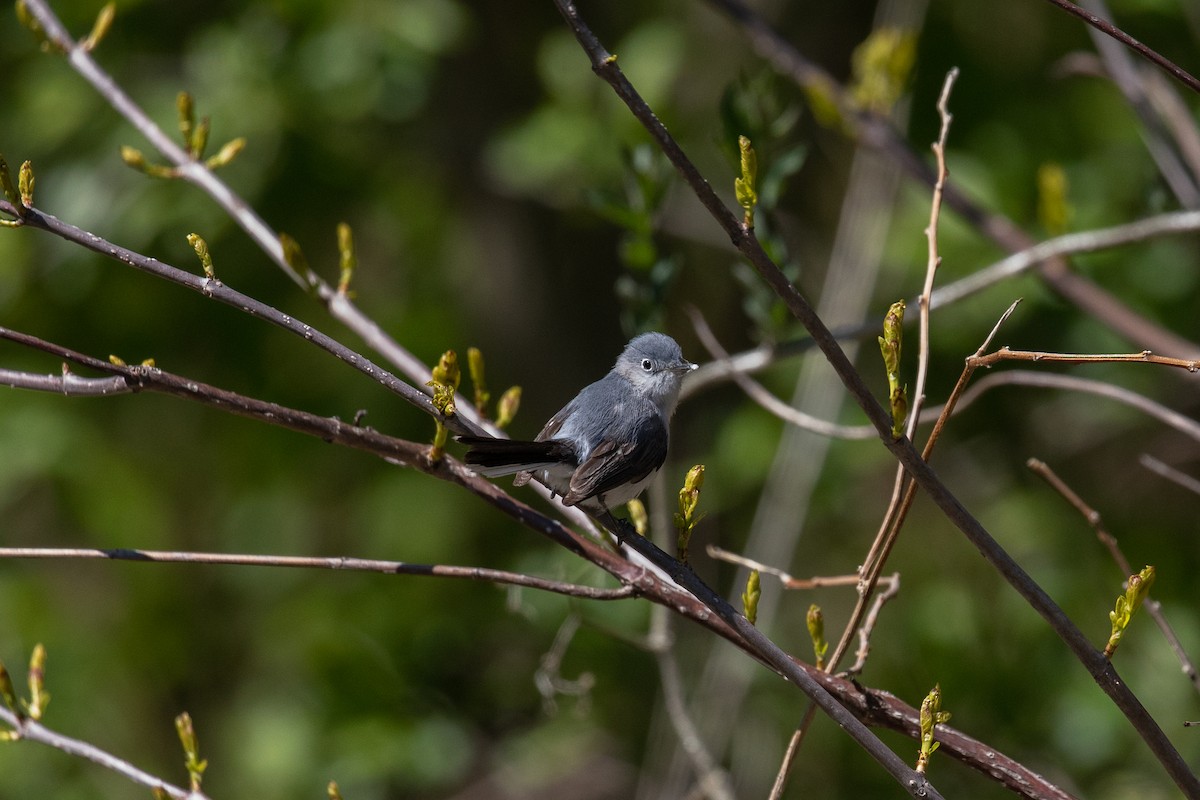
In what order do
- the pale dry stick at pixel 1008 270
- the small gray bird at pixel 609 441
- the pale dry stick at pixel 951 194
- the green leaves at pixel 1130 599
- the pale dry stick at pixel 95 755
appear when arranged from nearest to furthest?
the green leaves at pixel 1130 599, the pale dry stick at pixel 95 755, the small gray bird at pixel 609 441, the pale dry stick at pixel 1008 270, the pale dry stick at pixel 951 194

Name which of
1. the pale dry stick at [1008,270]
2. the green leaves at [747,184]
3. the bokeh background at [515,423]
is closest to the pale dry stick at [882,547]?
the green leaves at [747,184]

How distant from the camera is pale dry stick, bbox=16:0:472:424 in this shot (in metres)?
2.16

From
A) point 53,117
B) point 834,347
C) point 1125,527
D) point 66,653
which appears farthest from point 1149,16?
point 66,653

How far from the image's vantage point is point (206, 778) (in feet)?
16.3

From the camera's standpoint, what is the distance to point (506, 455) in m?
1.69

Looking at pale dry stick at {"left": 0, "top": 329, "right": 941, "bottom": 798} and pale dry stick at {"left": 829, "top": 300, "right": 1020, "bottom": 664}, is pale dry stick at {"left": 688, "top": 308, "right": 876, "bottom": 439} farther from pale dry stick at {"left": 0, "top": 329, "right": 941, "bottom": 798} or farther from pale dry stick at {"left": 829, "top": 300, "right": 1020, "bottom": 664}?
pale dry stick at {"left": 0, "top": 329, "right": 941, "bottom": 798}

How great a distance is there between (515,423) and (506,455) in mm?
3045

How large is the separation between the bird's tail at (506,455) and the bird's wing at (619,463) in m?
0.07

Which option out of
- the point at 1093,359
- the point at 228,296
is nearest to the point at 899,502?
the point at 1093,359

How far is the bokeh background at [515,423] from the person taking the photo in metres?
3.81

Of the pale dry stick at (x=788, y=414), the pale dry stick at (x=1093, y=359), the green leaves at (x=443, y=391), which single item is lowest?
the green leaves at (x=443, y=391)

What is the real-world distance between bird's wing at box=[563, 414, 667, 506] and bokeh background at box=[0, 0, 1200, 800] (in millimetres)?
1381

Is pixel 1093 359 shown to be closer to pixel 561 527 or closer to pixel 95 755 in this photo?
pixel 561 527

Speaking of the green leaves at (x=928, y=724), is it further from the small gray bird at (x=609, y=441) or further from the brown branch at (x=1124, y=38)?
the brown branch at (x=1124, y=38)
